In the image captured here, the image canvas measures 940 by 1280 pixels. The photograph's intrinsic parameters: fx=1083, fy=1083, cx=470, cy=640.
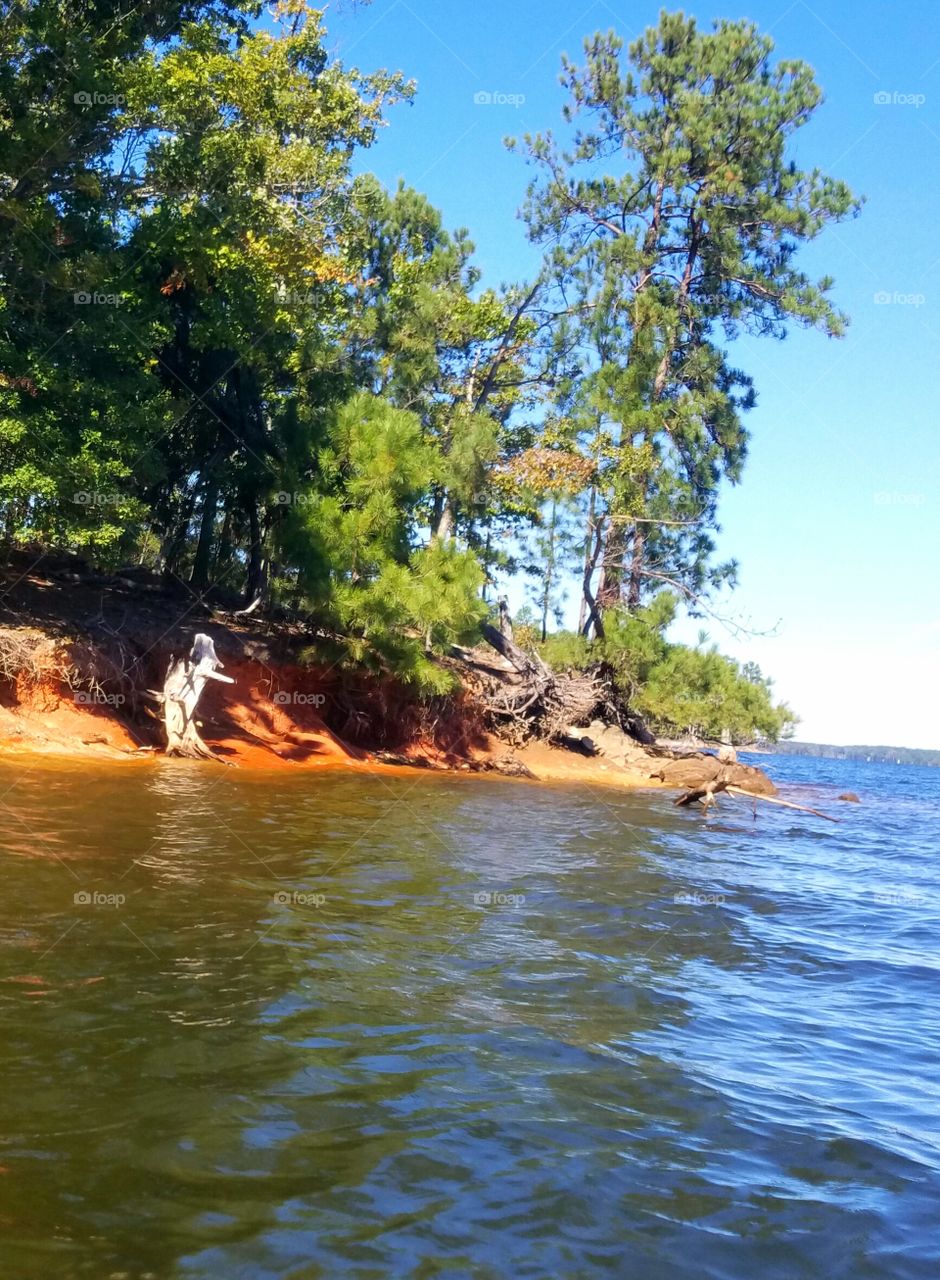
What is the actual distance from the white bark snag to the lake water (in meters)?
6.15

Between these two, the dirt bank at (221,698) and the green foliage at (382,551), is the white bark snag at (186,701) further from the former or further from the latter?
the green foliage at (382,551)

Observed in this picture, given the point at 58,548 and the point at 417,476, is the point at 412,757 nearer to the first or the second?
the point at 417,476

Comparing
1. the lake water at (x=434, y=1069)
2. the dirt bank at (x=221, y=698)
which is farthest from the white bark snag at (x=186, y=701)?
the lake water at (x=434, y=1069)

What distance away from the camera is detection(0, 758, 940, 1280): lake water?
3818 mm

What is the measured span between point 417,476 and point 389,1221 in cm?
1717

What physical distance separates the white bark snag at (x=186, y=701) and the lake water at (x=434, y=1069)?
242 inches

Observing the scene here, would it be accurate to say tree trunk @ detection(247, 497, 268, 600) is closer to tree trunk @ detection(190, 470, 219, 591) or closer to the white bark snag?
tree trunk @ detection(190, 470, 219, 591)

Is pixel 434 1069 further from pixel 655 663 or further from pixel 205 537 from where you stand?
pixel 655 663

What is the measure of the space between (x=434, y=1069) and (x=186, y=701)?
12.9m

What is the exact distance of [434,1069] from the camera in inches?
209

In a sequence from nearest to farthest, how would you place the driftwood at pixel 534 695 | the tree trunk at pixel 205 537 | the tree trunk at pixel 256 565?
the tree trunk at pixel 205 537 < the tree trunk at pixel 256 565 < the driftwood at pixel 534 695

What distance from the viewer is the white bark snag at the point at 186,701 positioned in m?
17.3

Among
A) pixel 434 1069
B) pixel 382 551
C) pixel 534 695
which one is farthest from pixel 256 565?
pixel 434 1069

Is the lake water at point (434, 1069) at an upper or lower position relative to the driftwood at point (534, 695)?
lower
